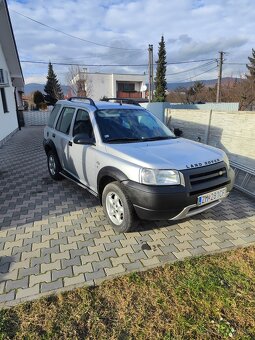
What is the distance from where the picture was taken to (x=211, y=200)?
3.50m

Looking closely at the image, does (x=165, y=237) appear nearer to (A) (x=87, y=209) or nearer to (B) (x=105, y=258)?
(B) (x=105, y=258)

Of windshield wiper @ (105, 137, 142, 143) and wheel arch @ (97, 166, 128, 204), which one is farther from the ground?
windshield wiper @ (105, 137, 142, 143)

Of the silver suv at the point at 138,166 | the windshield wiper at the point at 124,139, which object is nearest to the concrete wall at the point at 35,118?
the silver suv at the point at 138,166

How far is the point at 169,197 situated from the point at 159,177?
272 millimetres

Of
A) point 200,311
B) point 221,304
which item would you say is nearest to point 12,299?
point 200,311

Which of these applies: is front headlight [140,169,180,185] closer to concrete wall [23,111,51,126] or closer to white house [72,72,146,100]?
concrete wall [23,111,51,126]

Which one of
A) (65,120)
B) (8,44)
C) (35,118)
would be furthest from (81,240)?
(35,118)

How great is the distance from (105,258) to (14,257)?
1125 mm

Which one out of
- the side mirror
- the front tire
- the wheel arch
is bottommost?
the front tire

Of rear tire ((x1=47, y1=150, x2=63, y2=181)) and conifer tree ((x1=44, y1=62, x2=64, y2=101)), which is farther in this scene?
conifer tree ((x1=44, y1=62, x2=64, y2=101))

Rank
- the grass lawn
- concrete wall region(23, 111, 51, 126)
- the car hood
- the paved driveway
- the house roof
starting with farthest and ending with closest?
concrete wall region(23, 111, 51, 126) → the house roof → the car hood → the paved driveway → the grass lawn

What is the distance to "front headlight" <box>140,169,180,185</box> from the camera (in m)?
3.16

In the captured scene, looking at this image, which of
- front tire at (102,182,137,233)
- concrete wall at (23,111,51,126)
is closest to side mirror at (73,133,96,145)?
front tire at (102,182,137,233)

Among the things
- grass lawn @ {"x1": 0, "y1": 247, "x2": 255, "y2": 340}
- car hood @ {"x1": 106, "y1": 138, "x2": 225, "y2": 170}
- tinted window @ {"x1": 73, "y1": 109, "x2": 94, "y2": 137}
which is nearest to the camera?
grass lawn @ {"x1": 0, "y1": 247, "x2": 255, "y2": 340}
